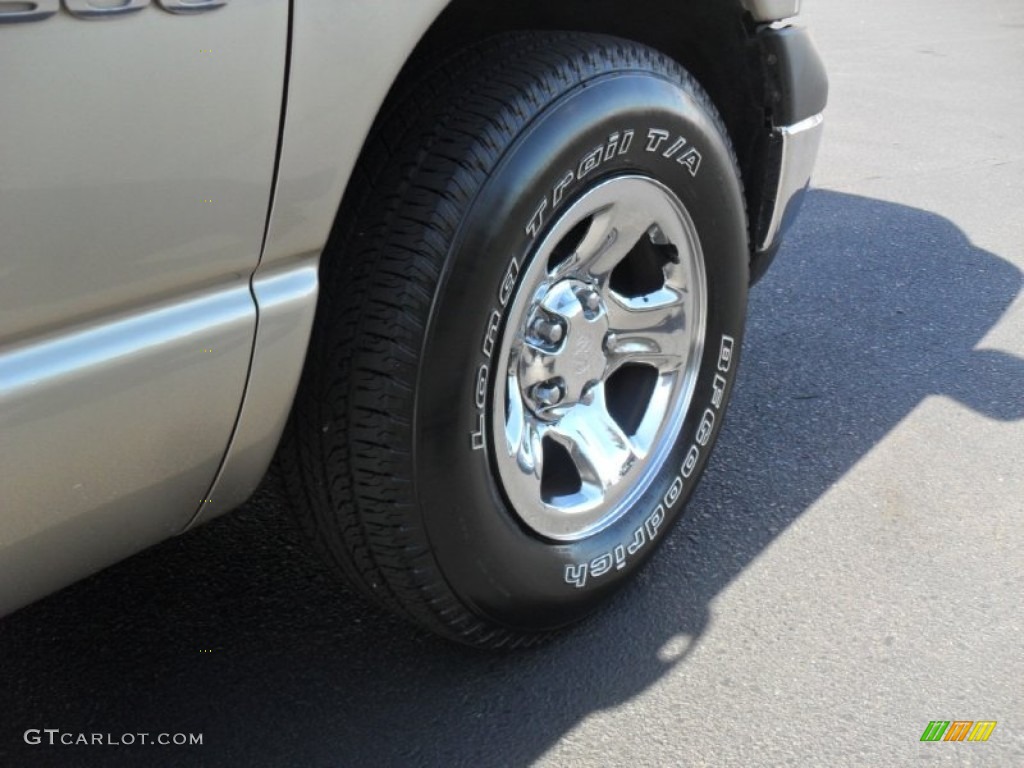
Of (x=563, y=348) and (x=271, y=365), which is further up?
(x=271, y=365)

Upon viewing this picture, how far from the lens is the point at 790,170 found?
235 centimetres

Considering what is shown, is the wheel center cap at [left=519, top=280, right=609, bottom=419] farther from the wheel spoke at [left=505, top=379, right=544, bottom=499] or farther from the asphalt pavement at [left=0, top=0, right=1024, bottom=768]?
the asphalt pavement at [left=0, top=0, right=1024, bottom=768]

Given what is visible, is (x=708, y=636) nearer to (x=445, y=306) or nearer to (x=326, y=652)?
(x=326, y=652)

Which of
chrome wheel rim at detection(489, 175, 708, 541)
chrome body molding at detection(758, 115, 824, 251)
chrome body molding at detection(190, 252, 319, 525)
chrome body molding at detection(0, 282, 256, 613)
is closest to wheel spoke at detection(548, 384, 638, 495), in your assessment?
chrome wheel rim at detection(489, 175, 708, 541)

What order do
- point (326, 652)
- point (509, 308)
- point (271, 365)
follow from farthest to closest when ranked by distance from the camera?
point (326, 652), point (509, 308), point (271, 365)

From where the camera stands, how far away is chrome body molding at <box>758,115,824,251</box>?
231 cm

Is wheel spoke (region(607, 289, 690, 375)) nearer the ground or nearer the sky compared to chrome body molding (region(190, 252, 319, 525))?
nearer the ground

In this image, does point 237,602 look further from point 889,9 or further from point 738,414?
point 889,9

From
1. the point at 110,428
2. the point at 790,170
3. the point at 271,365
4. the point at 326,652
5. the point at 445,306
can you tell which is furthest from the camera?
the point at 790,170

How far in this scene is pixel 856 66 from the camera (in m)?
7.50

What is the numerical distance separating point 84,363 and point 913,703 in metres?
1.46

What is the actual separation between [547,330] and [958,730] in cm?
95

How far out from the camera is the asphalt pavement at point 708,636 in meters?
1.87

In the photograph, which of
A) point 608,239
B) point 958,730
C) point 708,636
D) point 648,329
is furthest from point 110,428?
point 958,730
